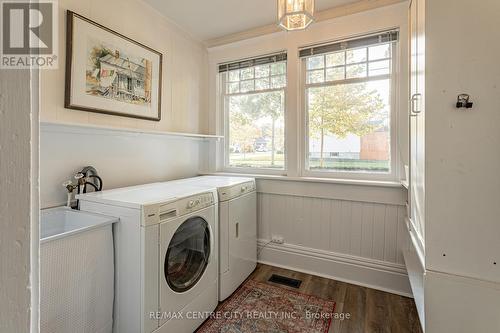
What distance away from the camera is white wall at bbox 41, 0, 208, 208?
160 centimetres

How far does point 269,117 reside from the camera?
8.81ft

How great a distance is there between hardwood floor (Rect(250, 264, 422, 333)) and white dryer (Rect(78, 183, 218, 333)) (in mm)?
876

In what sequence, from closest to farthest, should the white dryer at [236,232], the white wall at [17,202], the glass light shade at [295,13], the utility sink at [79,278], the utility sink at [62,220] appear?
the white wall at [17,202] < the utility sink at [79,278] < the glass light shade at [295,13] < the utility sink at [62,220] < the white dryer at [236,232]

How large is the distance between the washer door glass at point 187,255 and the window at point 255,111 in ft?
3.94

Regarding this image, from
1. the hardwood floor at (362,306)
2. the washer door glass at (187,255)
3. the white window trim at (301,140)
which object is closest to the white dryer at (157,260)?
the washer door glass at (187,255)

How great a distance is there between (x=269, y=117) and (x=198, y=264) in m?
1.68

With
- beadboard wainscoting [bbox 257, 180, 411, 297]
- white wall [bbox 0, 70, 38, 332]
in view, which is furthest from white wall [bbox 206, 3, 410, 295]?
white wall [bbox 0, 70, 38, 332]

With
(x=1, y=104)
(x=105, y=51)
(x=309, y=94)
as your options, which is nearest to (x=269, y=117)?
(x=309, y=94)

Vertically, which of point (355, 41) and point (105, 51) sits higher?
point (355, 41)

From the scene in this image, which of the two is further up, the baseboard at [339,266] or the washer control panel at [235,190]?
the washer control panel at [235,190]

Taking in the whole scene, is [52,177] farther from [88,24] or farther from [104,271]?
[88,24]

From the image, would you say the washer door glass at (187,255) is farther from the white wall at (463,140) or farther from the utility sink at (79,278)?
the white wall at (463,140)

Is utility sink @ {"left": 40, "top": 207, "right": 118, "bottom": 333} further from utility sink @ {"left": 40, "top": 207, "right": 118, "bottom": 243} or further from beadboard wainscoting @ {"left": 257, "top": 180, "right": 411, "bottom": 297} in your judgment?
beadboard wainscoting @ {"left": 257, "top": 180, "right": 411, "bottom": 297}

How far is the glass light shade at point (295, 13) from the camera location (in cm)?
129
